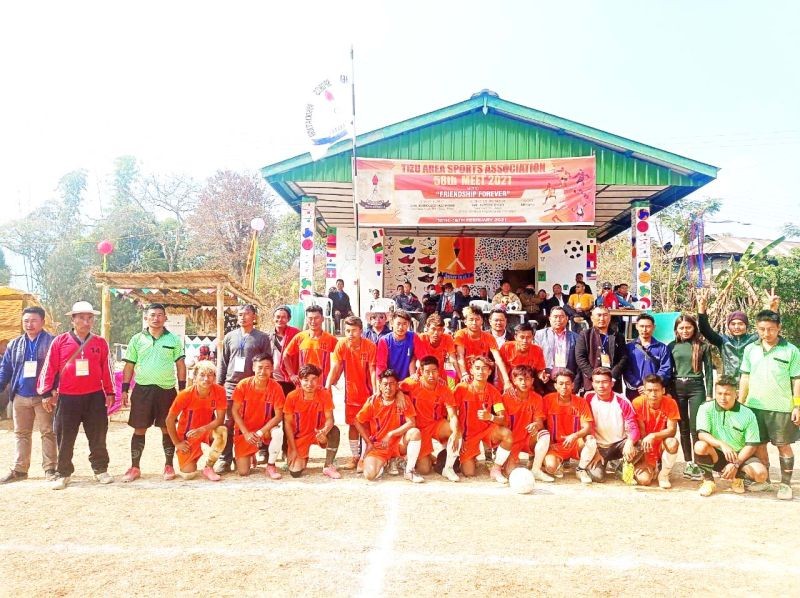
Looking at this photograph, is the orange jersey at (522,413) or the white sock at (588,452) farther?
the orange jersey at (522,413)

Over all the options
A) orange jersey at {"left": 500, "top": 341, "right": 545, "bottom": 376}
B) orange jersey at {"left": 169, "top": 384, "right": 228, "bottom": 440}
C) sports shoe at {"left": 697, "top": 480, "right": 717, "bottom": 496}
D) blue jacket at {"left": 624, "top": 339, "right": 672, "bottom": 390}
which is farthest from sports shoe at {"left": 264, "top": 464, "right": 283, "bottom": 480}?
sports shoe at {"left": 697, "top": 480, "right": 717, "bottom": 496}

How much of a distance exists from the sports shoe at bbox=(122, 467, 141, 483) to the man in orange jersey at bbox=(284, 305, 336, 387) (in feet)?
5.40

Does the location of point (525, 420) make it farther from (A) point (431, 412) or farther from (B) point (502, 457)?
(A) point (431, 412)

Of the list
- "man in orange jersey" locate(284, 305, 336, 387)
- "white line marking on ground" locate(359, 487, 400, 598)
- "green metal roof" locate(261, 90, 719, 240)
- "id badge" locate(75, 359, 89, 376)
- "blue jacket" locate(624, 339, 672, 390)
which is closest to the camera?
"white line marking on ground" locate(359, 487, 400, 598)

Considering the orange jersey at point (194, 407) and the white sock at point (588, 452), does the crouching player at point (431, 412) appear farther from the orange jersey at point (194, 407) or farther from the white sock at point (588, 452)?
the orange jersey at point (194, 407)

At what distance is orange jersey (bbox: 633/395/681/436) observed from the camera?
547 centimetres

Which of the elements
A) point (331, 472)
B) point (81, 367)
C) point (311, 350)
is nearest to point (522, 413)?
point (331, 472)

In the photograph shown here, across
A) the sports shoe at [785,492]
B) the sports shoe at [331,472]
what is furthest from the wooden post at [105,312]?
the sports shoe at [785,492]

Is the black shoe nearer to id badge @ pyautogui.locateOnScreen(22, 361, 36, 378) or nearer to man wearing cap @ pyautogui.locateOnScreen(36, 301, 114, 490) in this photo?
man wearing cap @ pyautogui.locateOnScreen(36, 301, 114, 490)

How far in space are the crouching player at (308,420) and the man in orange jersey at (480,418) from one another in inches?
49.7

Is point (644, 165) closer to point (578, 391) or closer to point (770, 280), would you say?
point (578, 391)

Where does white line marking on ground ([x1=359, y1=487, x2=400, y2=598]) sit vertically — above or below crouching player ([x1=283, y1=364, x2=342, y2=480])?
below

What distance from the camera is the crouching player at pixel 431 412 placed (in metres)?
5.70

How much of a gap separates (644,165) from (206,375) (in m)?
8.89
